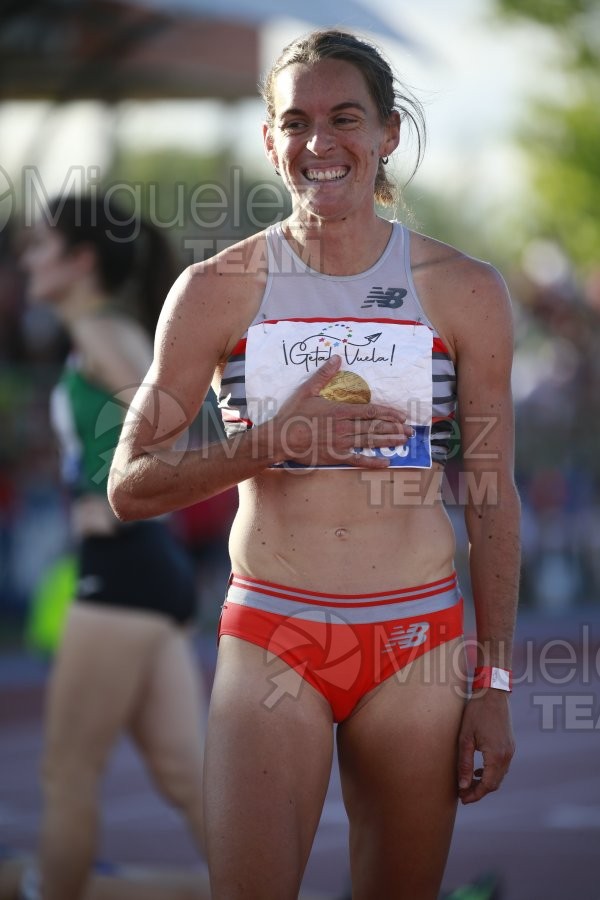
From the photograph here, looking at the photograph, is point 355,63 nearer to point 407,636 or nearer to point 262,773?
point 407,636

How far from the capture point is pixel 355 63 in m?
3.04

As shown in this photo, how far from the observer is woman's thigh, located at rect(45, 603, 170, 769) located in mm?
4305

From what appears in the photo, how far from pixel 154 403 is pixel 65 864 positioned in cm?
191

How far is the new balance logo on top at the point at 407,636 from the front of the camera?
9.74 feet

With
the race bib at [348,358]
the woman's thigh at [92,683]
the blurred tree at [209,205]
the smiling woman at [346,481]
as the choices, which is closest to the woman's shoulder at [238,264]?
the smiling woman at [346,481]

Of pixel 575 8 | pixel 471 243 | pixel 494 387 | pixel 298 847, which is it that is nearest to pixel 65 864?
pixel 298 847

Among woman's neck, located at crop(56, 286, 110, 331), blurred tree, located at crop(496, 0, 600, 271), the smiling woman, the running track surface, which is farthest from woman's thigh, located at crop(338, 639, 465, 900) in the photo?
blurred tree, located at crop(496, 0, 600, 271)

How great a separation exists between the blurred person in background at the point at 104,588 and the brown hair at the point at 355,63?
1.46 m

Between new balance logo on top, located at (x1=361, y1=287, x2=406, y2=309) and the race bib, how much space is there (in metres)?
0.05

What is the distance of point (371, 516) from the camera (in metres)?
2.97

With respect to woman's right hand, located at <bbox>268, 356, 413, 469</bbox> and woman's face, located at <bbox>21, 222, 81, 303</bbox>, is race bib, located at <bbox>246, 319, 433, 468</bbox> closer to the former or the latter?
woman's right hand, located at <bbox>268, 356, 413, 469</bbox>

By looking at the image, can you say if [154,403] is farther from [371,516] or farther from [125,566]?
[125,566]

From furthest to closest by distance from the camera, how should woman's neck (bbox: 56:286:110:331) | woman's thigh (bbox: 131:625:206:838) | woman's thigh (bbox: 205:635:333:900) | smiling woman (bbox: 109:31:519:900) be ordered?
1. woman's neck (bbox: 56:286:110:331)
2. woman's thigh (bbox: 131:625:206:838)
3. smiling woman (bbox: 109:31:519:900)
4. woman's thigh (bbox: 205:635:333:900)

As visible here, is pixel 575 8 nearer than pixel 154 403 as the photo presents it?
No
